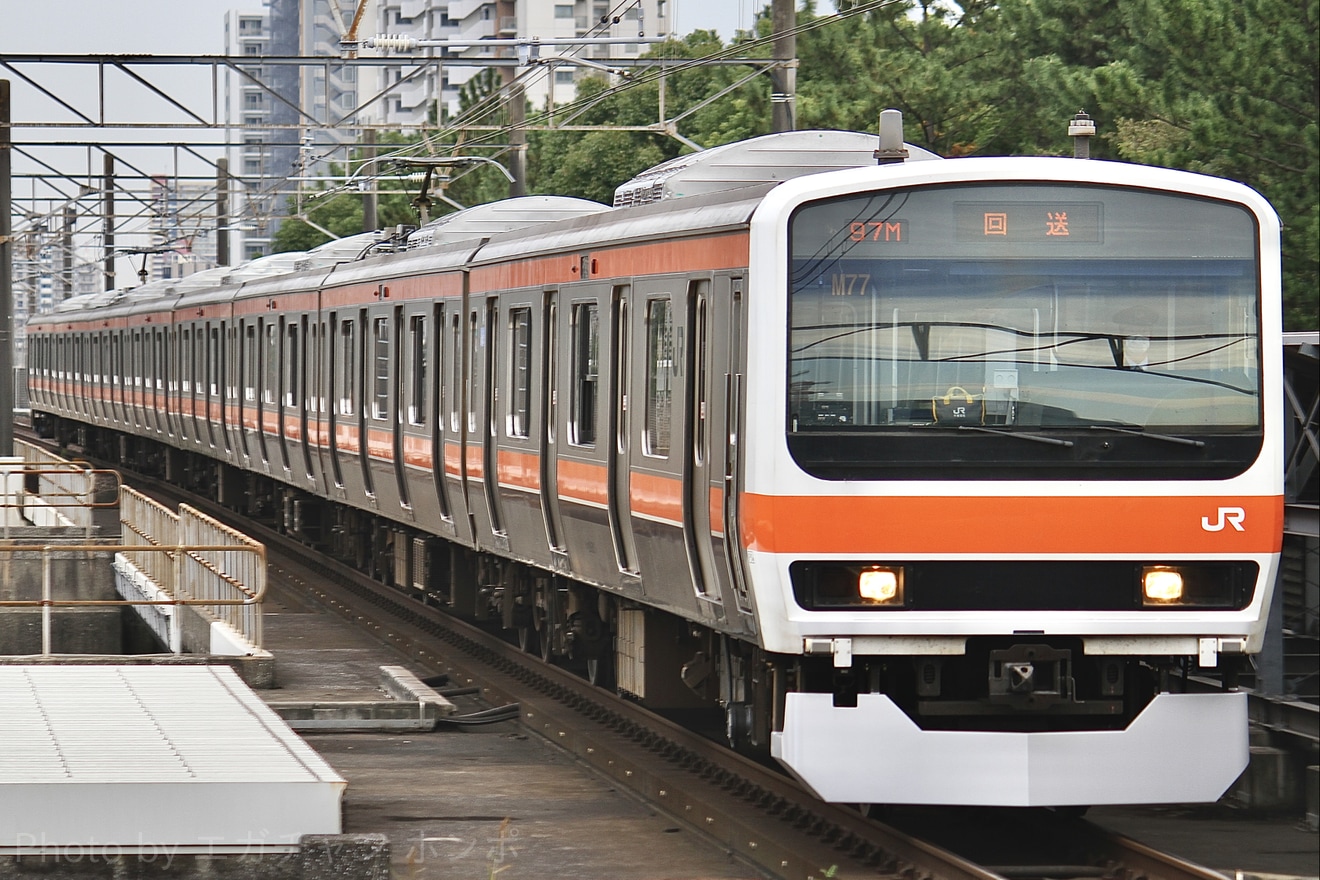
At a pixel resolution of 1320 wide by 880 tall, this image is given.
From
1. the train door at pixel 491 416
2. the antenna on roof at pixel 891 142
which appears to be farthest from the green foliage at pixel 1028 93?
the antenna on roof at pixel 891 142

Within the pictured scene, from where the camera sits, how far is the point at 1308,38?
957 inches

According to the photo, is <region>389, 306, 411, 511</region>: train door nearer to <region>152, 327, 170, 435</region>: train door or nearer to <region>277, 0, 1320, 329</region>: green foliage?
<region>277, 0, 1320, 329</region>: green foliage

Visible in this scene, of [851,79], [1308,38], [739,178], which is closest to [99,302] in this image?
[851,79]

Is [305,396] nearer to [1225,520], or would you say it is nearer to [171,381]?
[171,381]

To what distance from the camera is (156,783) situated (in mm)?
7789

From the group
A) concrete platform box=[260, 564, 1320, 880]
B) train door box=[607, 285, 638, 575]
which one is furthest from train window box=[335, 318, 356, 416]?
train door box=[607, 285, 638, 575]

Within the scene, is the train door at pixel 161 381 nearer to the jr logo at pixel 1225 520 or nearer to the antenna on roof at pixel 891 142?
the antenna on roof at pixel 891 142

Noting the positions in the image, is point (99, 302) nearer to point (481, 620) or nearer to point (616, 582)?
point (481, 620)

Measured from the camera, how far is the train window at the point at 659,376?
34.4 ft

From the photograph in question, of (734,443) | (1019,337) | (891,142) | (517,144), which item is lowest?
(734,443)

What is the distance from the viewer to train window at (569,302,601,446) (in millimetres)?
12000

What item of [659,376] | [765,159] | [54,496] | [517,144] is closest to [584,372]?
[659,376]

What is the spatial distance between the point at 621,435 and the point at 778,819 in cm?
234

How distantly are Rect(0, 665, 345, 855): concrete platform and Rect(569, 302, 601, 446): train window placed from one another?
2846 mm
